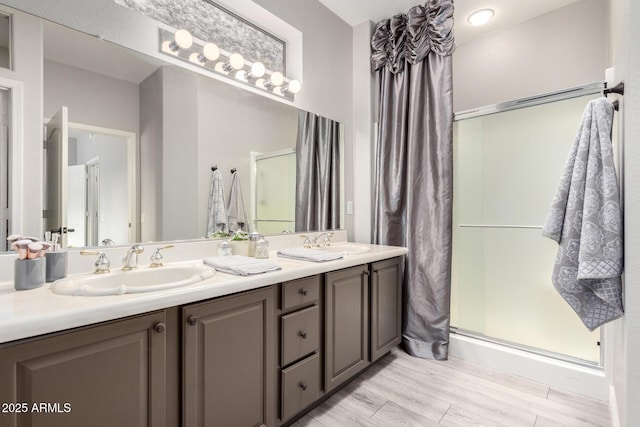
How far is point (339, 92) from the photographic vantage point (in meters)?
2.62

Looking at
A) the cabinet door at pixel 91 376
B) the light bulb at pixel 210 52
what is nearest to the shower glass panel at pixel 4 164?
the cabinet door at pixel 91 376

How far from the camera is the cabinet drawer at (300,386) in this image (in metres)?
1.41

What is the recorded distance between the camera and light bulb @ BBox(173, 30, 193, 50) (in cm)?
159

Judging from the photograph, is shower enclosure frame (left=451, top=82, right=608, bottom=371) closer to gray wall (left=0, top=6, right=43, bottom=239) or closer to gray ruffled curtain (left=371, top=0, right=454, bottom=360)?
gray ruffled curtain (left=371, top=0, right=454, bottom=360)

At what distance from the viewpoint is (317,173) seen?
247cm

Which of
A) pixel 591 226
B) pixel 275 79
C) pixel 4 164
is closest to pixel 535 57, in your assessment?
pixel 591 226

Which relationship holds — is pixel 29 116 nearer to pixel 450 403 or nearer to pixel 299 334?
pixel 299 334

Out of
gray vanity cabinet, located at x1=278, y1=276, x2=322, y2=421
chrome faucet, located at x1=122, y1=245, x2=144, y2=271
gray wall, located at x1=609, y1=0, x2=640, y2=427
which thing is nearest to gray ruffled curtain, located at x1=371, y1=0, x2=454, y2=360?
gray vanity cabinet, located at x1=278, y1=276, x2=322, y2=421

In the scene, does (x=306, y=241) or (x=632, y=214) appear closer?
(x=632, y=214)

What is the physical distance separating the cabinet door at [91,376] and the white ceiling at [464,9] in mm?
2560

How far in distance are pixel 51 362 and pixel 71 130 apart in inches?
38.4

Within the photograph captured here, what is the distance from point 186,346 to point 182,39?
149cm

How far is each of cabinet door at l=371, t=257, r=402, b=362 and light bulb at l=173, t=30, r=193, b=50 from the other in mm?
1652

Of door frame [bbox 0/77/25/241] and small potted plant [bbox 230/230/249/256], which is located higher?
door frame [bbox 0/77/25/241]
